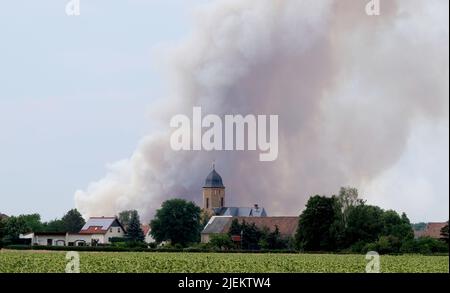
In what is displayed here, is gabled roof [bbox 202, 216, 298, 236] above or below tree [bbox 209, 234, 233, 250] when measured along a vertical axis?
above

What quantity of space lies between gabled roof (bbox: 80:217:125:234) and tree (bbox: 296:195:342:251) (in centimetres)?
2084

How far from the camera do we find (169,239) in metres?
101

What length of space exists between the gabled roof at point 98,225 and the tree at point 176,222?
12.8 m

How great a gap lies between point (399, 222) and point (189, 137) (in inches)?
3070

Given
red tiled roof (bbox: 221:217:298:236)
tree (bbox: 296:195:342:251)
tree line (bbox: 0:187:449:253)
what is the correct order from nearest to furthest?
tree line (bbox: 0:187:449:253) < tree (bbox: 296:195:342:251) < red tiled roof (bbox: 221:217:298:236)

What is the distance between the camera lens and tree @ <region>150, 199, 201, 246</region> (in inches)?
3967

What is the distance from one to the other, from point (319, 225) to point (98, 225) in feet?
84.4

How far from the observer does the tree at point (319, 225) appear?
299ft

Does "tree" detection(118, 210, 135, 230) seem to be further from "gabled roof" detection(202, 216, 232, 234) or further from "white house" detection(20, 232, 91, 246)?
"gabled roof" detection(202, 216, 232, 234)

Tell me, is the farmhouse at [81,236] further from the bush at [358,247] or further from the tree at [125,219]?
the bush at [358,247]

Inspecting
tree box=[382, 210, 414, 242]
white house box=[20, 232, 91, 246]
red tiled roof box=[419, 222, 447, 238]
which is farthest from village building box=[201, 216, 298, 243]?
white house box=[20, 232, 91, 246]

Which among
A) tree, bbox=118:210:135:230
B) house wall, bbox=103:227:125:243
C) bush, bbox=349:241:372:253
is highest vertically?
tree, bbox=118:210:135:230
